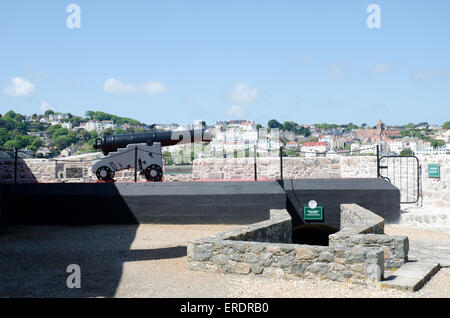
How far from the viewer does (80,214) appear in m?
12.0

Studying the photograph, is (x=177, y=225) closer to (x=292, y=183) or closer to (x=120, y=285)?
(x=292, y=183)

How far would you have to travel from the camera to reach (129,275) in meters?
6.60

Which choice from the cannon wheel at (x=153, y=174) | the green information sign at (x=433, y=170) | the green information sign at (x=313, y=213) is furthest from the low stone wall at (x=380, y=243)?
the cannon wheel at (x=153, y=174)

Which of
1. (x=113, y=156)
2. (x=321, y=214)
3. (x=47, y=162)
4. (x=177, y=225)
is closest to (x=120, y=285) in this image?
(x=177, y=225)

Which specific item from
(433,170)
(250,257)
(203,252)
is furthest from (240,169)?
(250,257)

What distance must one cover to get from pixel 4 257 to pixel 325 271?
474cm

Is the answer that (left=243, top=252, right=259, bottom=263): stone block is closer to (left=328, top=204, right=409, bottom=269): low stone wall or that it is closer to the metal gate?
(left=328, top=204, right=409, bottom=269): low stone wall

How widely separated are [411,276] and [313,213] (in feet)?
18.5

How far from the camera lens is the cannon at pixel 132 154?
1506 centimetres

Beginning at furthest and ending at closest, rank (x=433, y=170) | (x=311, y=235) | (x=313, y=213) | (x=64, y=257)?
(x=433, y=170)
(x=313, y=213)
(x=311, y=235)
(x=64, y=257)

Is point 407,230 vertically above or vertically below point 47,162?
below

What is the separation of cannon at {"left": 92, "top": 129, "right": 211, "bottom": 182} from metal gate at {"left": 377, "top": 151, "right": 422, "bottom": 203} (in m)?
6.44

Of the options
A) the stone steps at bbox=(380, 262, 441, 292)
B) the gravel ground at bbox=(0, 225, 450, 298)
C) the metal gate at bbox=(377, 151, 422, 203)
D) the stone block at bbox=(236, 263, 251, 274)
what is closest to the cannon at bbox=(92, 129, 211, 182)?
the gravel ground at bbox=(0, 225, 450, 298)

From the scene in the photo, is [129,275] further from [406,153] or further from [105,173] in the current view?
[406,153]
